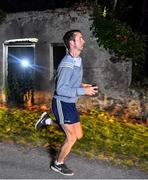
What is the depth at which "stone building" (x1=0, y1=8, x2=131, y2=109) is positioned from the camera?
44.0ft

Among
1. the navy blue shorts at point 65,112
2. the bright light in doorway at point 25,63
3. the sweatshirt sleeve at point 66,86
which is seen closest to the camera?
the sweatshirt sleeve at point 66,86

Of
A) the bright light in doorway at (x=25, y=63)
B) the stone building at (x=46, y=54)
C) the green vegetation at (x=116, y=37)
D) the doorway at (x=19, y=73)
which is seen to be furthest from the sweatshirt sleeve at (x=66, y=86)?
the bright light in doorway at (x=25, y=63)

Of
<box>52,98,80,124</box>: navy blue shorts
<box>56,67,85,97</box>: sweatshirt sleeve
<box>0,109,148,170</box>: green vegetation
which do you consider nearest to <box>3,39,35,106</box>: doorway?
<box>0,109,148,170</box>: green vegetation

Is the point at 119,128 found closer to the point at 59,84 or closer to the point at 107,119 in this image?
the point at 107,119

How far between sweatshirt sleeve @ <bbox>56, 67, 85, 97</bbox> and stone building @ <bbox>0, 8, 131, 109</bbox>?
642 centimetres

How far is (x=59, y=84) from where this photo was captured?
6.89m

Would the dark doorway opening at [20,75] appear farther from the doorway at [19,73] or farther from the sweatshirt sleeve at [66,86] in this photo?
the sweatshirt sleeve at [66,86]

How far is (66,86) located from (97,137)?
10.5 feet

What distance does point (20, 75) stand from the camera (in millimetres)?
15227

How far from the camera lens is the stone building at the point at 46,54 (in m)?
13.4

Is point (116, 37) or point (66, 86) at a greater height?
point (116, 37)

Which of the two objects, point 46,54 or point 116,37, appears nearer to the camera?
point 116,37

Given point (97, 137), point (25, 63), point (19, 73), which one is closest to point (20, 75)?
point (19, 73)

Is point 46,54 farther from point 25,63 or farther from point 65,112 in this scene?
point 65,112
